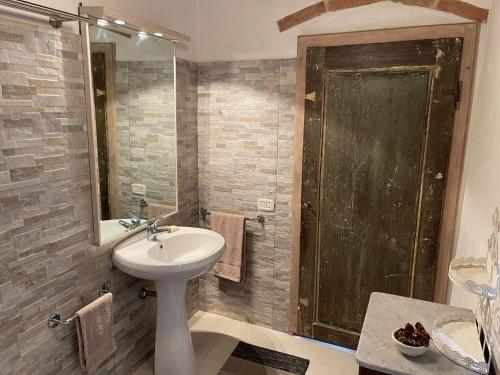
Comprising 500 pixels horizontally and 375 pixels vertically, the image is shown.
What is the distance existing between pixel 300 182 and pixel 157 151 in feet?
3.01

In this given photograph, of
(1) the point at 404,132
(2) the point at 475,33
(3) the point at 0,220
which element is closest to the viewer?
(3) the point at 0,220

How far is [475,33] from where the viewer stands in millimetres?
1843

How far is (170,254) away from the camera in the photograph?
2146 mm

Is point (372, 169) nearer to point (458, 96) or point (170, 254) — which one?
point (458, 96)

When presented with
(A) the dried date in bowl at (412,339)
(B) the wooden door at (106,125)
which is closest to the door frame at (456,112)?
(A) the dried date in bowl at (412,339)

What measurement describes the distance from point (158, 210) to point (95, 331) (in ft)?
2.59

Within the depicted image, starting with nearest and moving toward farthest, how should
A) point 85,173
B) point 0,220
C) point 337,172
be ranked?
1. point 0,220
2. point 85,173
3. point 337,172

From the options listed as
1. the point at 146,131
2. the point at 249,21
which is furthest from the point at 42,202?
the point at 249,21

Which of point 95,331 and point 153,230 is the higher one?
point 153,230

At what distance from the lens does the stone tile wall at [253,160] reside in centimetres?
236

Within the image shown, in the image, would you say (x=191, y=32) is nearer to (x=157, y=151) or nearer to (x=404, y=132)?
(x=157, y=151)

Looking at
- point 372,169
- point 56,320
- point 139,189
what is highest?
point 372,169

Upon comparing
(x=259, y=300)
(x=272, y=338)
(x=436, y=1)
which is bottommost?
(x=272, y=338)

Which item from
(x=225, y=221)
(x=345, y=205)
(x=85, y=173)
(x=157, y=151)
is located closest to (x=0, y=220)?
(x=85, y=173)
